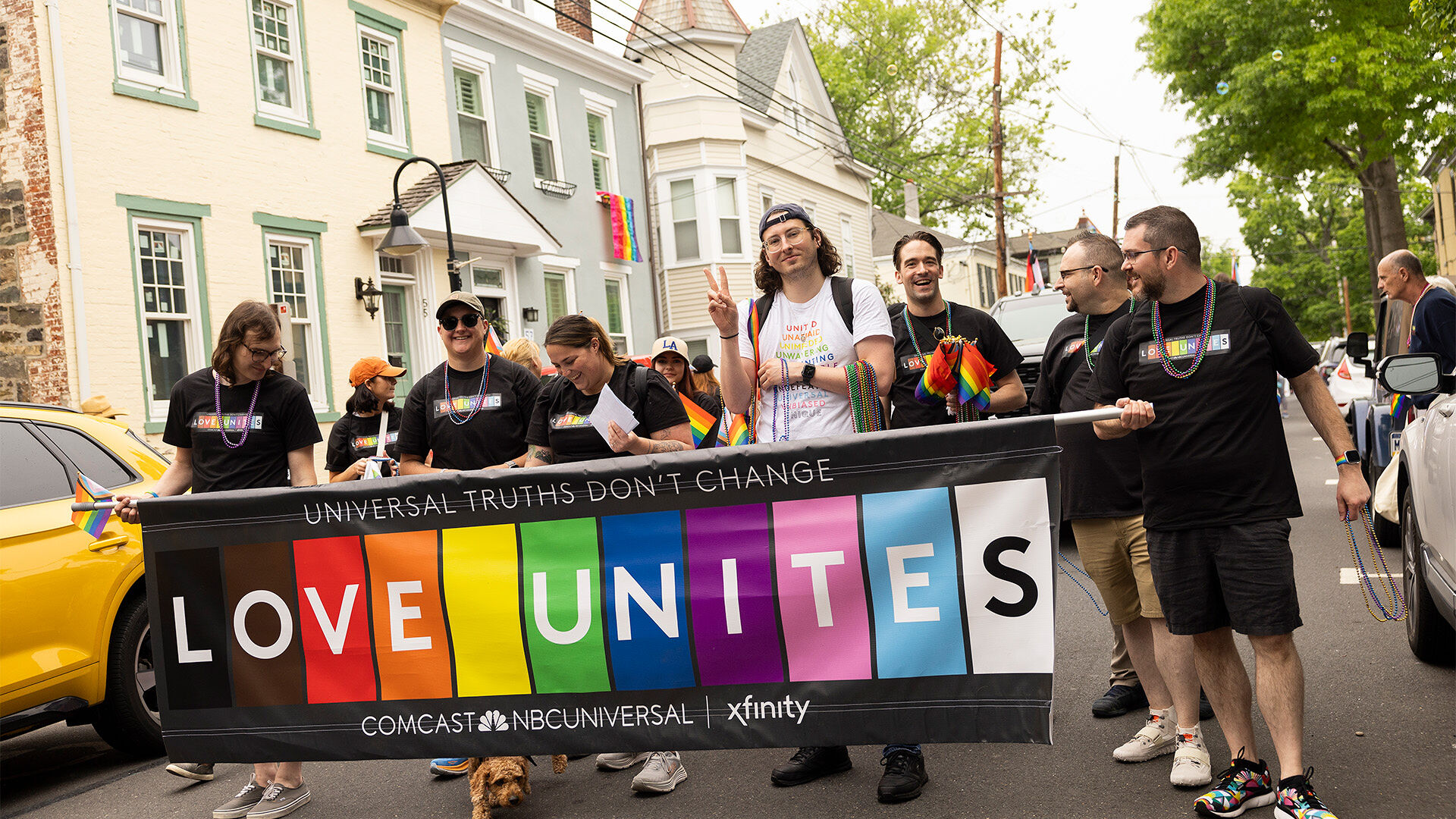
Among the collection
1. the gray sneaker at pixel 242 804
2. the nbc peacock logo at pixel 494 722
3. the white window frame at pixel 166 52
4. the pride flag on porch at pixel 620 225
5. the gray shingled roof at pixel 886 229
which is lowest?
the gray sneaker at pixel 242 804

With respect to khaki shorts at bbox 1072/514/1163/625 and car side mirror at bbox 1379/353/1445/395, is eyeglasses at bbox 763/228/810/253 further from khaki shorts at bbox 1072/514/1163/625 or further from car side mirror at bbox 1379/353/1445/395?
car side mirror at bbox 1379/353/1445/395

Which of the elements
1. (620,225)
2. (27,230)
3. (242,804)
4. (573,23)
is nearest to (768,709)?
(242,804)

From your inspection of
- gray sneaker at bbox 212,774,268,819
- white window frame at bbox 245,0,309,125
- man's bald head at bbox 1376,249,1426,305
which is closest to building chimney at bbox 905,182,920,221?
white window frame at bbox 245,0,309,125

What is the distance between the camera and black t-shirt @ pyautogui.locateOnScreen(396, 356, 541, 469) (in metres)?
5.34

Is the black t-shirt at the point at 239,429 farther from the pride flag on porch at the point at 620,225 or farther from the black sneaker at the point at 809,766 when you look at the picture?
the pride flag on porch at the point at 620,225

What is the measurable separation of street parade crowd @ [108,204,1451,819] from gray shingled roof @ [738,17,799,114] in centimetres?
2481

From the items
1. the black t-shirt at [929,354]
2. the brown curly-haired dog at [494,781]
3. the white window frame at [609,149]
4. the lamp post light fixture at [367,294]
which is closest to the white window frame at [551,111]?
the white window frame at [609,149]

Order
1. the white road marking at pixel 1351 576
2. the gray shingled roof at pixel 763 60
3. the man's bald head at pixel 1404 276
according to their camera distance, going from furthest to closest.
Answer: the gray shingled roof at pixel 763 60
the white road marking at pixel 1351 576
the man's bald head at pixel 1404 276

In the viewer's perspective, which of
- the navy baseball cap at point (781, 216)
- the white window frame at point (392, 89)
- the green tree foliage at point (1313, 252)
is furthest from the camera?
the green tree foliage at point (1313, 252)

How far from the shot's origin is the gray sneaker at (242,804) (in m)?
4.79

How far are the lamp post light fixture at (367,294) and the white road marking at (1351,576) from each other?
1203cm

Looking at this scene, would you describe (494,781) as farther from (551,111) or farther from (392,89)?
(551,111)

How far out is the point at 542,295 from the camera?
19984 millimetres

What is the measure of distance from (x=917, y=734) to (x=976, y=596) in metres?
0.49
